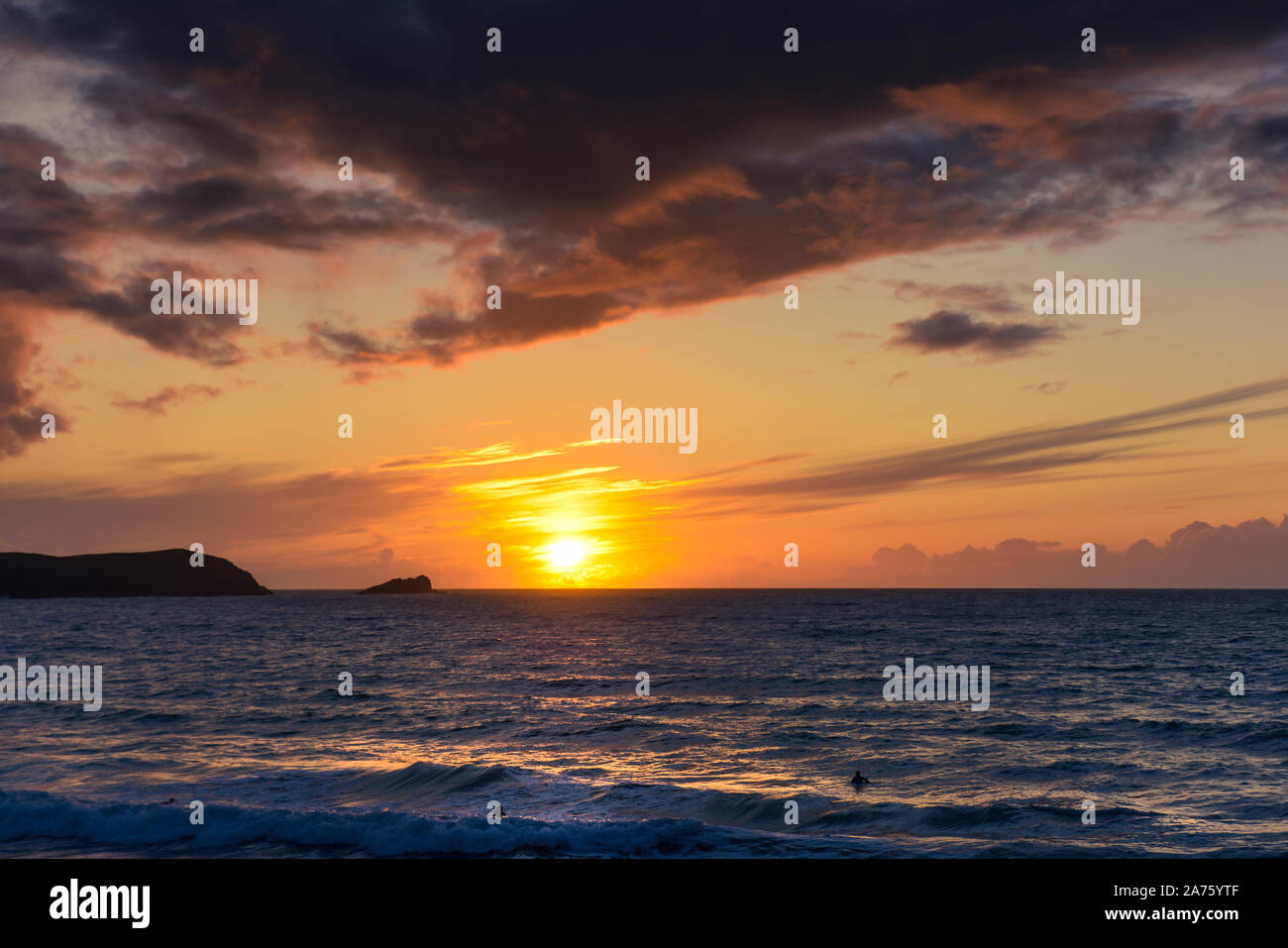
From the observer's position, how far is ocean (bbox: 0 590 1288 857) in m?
19.9

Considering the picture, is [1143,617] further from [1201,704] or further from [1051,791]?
[1051,791]

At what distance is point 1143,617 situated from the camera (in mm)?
133750

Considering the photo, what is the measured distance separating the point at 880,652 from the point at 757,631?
3174 centimetres

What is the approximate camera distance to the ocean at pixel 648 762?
1988cm

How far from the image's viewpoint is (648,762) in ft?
97.3

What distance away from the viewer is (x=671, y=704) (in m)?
44.0

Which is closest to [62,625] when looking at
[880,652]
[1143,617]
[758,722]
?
[880,652]

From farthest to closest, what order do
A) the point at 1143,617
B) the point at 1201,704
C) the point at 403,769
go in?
the point at 1143,617, the point at 1201,704, the point at 403,769
